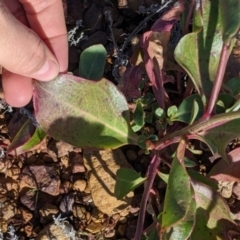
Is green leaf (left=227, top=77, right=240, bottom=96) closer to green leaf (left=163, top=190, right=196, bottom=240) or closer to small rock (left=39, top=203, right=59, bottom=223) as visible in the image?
green leaf (left=163, top=190, right=196, bottom=240)

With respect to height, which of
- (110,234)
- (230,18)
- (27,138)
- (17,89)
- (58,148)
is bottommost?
(110,234)

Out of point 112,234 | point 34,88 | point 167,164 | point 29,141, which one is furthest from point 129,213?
point 34,88

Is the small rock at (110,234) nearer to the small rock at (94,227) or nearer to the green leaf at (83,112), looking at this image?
the small rock at (94,227)

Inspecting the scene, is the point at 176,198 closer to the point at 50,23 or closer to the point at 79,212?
the point at 79,212

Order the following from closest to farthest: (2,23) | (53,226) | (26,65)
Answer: (2,23)
(26,65)
(53,226)

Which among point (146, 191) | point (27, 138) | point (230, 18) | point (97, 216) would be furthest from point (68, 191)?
point (230, 18)

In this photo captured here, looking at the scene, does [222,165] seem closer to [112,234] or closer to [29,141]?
[112,234]

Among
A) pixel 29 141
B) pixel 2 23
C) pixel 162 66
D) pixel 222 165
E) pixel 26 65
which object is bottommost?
pixel 222 165

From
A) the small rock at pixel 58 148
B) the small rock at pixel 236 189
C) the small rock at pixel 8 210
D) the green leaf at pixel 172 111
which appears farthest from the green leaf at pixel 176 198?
the small rock at pixel 8 210
